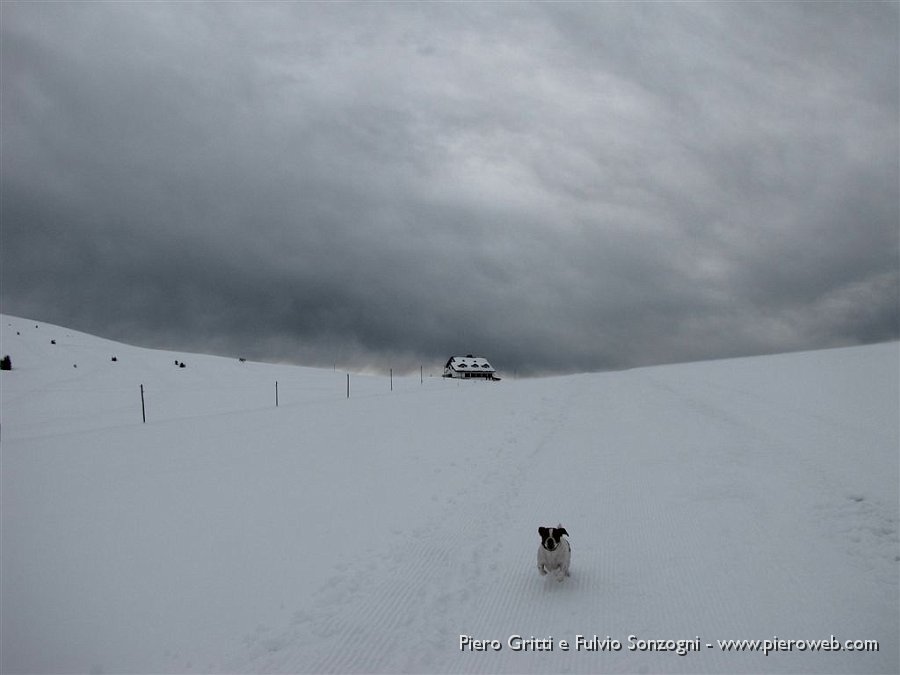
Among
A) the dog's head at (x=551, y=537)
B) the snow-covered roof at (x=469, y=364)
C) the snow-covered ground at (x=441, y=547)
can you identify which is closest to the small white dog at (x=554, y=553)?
the dog's head at (x=551, y=537)

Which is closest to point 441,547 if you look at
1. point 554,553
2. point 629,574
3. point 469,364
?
point 554,553

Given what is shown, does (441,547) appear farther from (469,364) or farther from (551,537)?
(469,364)

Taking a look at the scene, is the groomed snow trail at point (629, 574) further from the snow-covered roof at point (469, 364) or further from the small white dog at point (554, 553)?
the snow-covered roof at point (469, 364)

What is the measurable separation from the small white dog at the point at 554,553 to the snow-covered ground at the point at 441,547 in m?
0.24

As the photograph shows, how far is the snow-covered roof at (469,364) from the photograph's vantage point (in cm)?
12362

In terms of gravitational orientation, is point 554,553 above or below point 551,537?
below

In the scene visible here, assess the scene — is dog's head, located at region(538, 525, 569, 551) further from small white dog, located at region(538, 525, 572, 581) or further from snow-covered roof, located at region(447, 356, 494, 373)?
snow-covered roof, located at region(447, 356, 494, 373)

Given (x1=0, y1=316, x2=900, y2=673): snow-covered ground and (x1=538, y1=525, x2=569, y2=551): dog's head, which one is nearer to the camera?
(x1=0, y1=316, x2=900, y2=673): snow-covered ground

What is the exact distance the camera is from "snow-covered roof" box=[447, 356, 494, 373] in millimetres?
123625

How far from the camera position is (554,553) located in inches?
259

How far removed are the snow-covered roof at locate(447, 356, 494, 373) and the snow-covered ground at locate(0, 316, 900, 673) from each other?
106m

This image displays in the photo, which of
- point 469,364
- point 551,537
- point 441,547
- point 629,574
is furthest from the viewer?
point 469,364

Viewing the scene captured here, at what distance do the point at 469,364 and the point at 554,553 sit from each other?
396ft

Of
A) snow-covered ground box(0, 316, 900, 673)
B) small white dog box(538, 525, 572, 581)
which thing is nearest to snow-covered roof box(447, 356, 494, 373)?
snow-covered ground box(0, 316, 900, 673)
